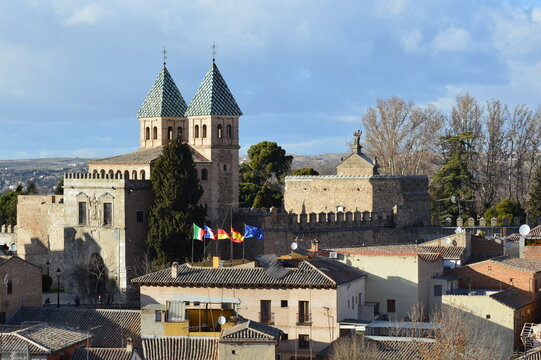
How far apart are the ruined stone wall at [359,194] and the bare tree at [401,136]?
1733 cm

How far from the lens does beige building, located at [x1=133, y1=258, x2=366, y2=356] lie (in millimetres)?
43688

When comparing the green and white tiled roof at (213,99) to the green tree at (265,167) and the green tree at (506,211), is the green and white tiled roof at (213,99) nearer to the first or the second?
the green tree at (506,211)

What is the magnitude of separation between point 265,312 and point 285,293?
849mm

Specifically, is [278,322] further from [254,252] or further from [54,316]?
[254,252]

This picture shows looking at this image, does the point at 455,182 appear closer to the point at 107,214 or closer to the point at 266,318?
the point at 107,214

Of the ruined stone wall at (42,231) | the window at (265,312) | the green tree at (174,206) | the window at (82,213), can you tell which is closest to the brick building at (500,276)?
the window at (265,312)

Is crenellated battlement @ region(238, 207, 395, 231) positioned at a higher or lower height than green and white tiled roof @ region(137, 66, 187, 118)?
lower

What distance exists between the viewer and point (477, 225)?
220ft

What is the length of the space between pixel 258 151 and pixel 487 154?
40.5 ft

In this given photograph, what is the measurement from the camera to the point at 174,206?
54.6m

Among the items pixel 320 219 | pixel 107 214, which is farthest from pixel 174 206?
pixel 320 219

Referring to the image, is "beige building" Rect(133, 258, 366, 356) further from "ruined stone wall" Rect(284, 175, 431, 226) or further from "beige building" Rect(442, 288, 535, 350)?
"ruined stone wall" Rect(284, 175, 431, 226)

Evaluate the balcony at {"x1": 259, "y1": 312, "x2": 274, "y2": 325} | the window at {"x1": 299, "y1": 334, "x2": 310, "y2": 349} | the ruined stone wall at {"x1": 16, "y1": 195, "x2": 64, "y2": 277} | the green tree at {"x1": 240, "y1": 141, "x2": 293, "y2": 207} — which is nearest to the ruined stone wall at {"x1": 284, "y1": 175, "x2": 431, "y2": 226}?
the ruined stone wall at {"x1": 16, "y1": 195, "x2": 64, "y2": 277}

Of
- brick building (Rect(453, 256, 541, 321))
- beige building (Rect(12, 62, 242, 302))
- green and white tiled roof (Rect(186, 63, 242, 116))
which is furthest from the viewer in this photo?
green and white tiled roof (Rect(186, 63, 242, 116))
